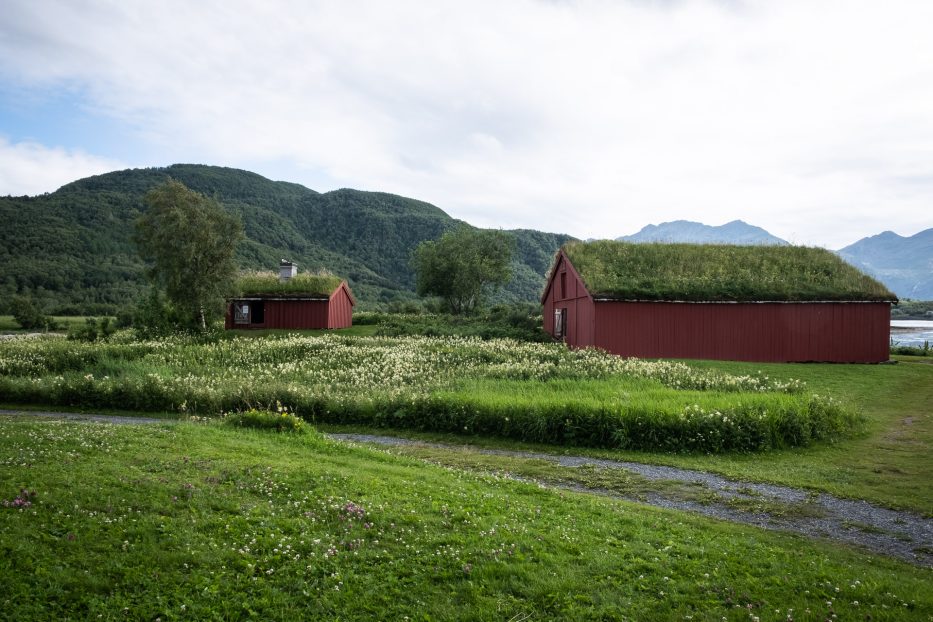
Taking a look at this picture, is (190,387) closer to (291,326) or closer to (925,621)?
(925,621)

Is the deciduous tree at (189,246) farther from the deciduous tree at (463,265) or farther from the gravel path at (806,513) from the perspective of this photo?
the gravel path at (806,513)

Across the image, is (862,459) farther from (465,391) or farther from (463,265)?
(463,265)

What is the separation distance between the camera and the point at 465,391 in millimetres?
19109

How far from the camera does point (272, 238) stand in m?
148

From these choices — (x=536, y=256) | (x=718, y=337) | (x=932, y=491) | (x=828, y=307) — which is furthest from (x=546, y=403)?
(x=536, y=256)

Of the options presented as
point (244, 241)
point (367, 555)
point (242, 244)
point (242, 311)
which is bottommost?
point (367, 555)

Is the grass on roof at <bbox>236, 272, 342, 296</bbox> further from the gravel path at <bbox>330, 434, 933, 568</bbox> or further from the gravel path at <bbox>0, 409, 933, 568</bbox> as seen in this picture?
the gravel path at <bbox>330, 434, 933, 568</bbox>

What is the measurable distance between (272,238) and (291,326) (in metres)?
107

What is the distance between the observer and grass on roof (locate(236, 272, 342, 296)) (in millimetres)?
48750

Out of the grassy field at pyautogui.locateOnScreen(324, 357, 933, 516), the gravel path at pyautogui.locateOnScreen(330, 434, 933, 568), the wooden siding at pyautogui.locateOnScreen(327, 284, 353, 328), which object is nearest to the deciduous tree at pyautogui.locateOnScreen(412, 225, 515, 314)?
the wooden siding at pyautogui.locateOnScreen(327, 284, 353, 328)

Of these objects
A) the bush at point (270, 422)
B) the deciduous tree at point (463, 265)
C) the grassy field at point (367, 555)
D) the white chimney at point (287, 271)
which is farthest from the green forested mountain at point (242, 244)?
the grassy field at point (367, 555)

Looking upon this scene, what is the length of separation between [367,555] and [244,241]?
11446 centimetres

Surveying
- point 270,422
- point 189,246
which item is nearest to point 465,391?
point 270,422

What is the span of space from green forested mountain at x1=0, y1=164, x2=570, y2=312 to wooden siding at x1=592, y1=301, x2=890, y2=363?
2017 inches
